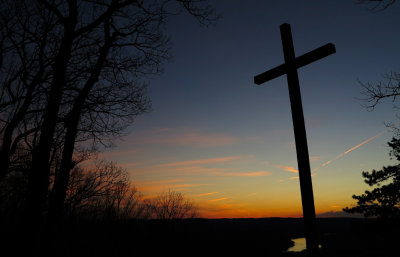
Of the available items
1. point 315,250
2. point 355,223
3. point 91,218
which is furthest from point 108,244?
point 355,223

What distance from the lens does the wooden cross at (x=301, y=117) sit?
3760mm

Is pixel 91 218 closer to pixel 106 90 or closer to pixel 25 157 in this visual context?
pixel 25 157

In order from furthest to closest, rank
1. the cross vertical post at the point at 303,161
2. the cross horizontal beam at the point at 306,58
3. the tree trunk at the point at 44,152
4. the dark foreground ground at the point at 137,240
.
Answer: the dark foreground ground at the point at 137,240 < the tree trunk at the point at 44,152 < the cross horizontal beam at the point at 306,58 < the cross vertical post at the point at 303,161

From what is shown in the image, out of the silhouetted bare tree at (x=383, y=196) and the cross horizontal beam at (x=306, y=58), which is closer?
the cross horizontal beam at (x=306, y=58)

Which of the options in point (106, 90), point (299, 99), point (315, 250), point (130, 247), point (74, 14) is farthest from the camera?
point (130, 247)

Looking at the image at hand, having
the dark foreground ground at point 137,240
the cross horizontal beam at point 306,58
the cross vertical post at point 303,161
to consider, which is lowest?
the dark foreground ground at point 137,240

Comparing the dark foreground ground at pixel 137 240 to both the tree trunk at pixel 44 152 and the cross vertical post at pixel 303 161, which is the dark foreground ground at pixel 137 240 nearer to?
the tree trunk at pixel 44 152

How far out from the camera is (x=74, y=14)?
7531mm

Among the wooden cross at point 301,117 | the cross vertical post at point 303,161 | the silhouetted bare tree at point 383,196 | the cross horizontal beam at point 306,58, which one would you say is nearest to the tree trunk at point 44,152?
the cross horizontal beam at point 306,58

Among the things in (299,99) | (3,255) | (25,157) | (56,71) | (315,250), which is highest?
(56,71)

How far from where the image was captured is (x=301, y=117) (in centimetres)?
408

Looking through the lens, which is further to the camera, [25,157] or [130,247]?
[130,247]

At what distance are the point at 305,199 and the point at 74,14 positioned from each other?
7.68m

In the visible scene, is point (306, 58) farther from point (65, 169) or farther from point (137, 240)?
point (137, 240)
